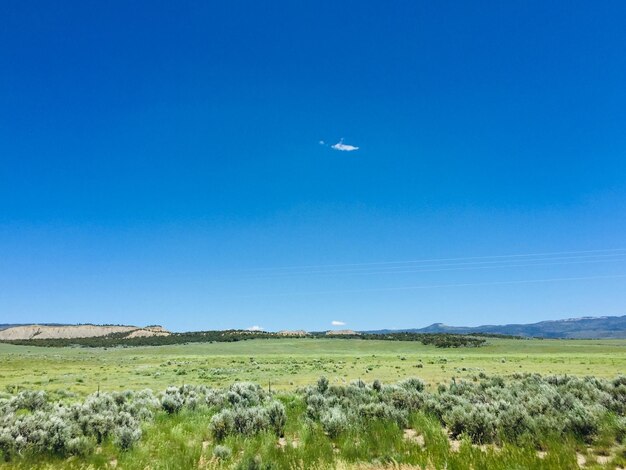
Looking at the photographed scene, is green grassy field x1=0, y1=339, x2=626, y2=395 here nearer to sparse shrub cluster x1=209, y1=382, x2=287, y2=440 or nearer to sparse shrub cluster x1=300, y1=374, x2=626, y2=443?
sparse shrub cluster x1=300, y1=374, x2=626, y2=443

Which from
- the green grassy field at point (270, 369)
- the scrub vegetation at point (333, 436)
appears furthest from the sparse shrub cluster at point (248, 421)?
the green grassy field at point (270, 369)

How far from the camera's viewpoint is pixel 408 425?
42.6ft

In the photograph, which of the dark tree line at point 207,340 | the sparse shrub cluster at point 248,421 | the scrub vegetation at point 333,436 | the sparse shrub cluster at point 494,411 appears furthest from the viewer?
the dark tree line at point 207,340

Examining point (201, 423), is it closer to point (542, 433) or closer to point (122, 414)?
point (122, 414)

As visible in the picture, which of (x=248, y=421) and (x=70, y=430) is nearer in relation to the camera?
(x=70, y=430)

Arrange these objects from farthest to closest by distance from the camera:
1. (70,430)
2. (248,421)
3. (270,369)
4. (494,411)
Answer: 1. (270,369)
2. (494,411)
3. (248,421)
4. (70,430)

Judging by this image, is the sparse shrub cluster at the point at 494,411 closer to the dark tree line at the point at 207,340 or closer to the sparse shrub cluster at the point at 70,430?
the sparse shrub cluster at the point at 70,430

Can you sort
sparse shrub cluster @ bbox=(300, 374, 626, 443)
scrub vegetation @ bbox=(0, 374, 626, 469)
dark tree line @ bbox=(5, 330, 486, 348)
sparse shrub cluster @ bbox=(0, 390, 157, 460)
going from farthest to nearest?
dark tree line @ bbox=(5, 330, 486, 348), sparse shrub cluster @ bbox=(300, 374, 626, 443), sparse shrub cluster @ bbox=(0, 390, 157, 460), scrub vegetation @ bbox=(0, 374, 626, 469)

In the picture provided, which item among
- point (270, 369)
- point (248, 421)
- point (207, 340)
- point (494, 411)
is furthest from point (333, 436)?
point (207, 340)

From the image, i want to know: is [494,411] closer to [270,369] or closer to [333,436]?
[333,436]

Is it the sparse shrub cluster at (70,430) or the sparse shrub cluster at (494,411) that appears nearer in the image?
the sparse shrub cluster at (70,430)

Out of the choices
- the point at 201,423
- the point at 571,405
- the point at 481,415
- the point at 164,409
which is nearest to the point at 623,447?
the point at 481,415

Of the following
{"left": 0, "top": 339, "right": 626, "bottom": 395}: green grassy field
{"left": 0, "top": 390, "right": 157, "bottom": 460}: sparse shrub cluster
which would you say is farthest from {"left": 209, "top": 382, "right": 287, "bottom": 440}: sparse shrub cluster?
{"left": 0, "top": 339, "right": 626, "bottom": 395}: green grassy field

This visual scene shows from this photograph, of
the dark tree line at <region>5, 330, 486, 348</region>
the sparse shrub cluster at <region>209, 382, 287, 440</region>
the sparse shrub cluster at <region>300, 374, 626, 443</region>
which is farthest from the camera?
the dark tree line at <region>5, 330, 486, 348</region>
